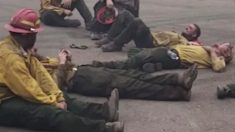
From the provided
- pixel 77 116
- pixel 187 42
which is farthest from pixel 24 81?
pixel 187 42

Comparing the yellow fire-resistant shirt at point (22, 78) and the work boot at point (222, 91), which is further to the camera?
the work boot at point (222, 91)

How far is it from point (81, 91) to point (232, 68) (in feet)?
8.40

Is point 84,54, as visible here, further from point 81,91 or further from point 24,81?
point 24,81

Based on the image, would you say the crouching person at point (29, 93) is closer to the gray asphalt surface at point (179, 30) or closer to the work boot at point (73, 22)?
the gray asphalt surface at point (179, 30)

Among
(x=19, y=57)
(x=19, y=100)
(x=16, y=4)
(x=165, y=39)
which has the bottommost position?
(x=16, y=4)

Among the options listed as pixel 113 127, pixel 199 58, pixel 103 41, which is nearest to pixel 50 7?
pixel 103 41

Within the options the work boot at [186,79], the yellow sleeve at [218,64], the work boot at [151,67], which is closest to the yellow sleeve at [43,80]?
the work boot at [186,79]

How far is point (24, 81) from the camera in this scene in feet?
16.9

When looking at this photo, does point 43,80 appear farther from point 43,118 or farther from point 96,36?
point 96,36

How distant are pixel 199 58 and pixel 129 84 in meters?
1.75

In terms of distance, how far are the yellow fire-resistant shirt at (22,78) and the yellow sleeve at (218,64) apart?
2.95 metres

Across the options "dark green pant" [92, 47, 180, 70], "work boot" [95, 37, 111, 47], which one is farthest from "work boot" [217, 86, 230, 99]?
"work boot" [95, 37, 111, 47]

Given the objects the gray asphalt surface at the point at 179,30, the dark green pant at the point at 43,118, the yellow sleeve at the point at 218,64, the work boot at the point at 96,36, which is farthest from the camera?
the work boot at the point at 96,36

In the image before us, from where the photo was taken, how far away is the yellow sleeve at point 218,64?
7.74m
